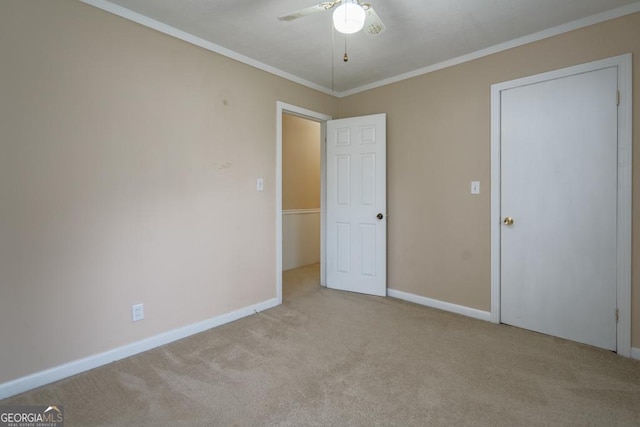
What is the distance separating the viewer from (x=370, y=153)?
3.51 m

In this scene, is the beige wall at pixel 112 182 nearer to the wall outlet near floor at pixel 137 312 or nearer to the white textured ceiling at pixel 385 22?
the wall outlet near floor at pixel 137 312

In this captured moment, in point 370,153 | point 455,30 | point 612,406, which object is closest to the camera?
point 612,406

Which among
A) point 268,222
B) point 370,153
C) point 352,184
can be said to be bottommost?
point 268,222

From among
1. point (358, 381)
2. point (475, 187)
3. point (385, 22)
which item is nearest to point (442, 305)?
point (475, 187)

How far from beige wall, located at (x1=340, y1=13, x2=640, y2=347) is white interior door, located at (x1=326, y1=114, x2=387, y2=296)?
141mm

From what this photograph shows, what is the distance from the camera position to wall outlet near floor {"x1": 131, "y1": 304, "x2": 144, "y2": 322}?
2.26 metres

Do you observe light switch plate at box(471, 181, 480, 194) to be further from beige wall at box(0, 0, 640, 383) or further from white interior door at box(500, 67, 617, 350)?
white interior door at box(500, 67, 617, 350)

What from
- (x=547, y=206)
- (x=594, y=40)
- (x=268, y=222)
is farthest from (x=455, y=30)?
(x=268, y=222)

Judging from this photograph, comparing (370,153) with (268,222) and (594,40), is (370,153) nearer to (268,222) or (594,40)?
(268,222)

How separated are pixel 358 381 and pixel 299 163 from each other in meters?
3.79

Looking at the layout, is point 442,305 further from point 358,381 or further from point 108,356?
point 108,356

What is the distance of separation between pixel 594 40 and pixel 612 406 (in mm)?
2419

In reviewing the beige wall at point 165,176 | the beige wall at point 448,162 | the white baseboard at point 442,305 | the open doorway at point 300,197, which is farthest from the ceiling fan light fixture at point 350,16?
the open doorway at point 300,197

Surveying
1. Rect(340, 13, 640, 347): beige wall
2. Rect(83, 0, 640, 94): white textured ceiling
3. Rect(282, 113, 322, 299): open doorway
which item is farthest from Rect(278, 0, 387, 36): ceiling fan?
Rect(282, 113, 322, 299): open doorway
